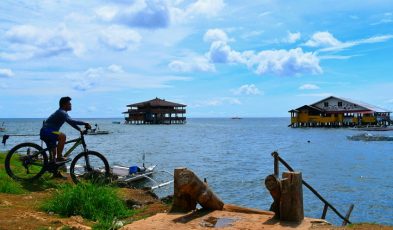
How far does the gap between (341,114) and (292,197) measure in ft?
257

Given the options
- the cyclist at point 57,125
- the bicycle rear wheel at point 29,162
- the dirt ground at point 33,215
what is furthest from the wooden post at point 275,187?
the bicycle rear wheel at point 29,162

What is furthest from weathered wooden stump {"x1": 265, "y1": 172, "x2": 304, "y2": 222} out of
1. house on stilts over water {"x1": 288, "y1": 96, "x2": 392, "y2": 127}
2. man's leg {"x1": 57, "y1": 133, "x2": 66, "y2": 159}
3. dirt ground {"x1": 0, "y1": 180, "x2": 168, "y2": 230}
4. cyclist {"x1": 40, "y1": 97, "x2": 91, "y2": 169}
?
house on stilts over water {"x1": 288, "y1": 96, "x2": 392, "y2": 127}

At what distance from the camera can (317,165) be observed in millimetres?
28500

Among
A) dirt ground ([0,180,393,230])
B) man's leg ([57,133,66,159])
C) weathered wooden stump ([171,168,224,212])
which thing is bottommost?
dirt ground ([0,180,393,230])

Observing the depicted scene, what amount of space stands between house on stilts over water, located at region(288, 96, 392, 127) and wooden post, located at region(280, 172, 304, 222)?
76305 millimetres

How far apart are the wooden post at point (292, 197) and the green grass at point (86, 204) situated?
2724 millimetres

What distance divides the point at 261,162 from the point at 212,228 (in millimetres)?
23727

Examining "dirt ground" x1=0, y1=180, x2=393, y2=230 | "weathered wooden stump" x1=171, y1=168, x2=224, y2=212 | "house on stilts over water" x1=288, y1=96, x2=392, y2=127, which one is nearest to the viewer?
"dirt ground" x1=0, y1=180, x2=393, y2=230

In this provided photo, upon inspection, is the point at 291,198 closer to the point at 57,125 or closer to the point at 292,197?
the point at 292,197

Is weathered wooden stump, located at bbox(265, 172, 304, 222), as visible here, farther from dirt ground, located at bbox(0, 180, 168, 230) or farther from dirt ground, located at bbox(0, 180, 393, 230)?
dirt ground, located at bbox(0, 180, 168, 230)

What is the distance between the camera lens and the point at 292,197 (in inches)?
265

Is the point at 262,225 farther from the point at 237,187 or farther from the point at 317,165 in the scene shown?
the point at 317,165

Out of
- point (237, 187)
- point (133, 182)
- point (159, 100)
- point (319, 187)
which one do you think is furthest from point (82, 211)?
point (159, 100)

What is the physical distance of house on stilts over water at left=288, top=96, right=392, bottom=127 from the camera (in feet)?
260
